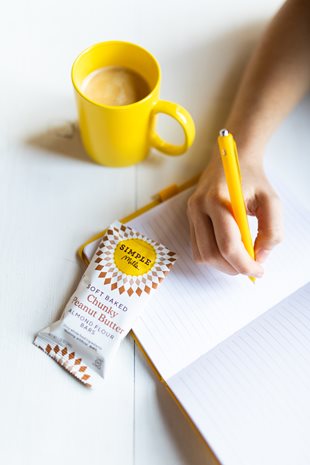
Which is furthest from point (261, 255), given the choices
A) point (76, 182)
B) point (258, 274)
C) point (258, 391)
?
point (76, 182)

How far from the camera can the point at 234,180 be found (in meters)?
0.41

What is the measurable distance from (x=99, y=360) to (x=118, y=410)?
0.05m

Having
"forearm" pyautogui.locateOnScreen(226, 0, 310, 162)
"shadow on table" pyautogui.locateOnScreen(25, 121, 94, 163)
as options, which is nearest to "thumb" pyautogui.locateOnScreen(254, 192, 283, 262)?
"forearm" pyautogui.locateOnScreen(226, 0, 310, 162)

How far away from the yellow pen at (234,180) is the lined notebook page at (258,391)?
0.07m

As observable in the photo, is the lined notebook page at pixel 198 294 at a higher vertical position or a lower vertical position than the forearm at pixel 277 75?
lower

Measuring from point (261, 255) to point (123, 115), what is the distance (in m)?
0.21

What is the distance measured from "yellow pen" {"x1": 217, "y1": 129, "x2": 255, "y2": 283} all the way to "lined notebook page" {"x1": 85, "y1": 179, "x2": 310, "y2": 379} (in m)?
0.03

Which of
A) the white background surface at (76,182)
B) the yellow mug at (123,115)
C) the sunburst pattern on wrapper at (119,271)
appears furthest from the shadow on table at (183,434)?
the yellow mug at (123,115)

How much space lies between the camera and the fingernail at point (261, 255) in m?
0.47

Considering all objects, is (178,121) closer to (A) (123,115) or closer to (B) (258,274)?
(A) (123,115)

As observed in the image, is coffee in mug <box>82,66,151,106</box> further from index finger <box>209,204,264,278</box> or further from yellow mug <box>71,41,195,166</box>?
index finger <box>209,204,264,278</box>

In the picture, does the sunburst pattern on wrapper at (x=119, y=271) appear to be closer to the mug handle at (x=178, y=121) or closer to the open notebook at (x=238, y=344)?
the open notebook at (x=238, y=344)

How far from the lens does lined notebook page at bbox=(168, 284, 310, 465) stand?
0.41 metres

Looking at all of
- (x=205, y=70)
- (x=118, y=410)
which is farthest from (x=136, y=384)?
(x=205, y=70)
